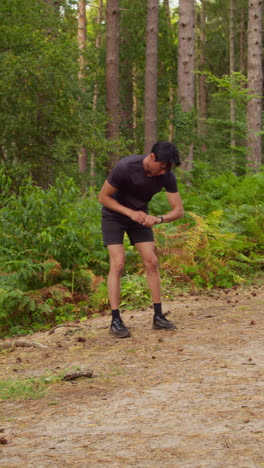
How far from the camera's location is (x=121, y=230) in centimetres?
629

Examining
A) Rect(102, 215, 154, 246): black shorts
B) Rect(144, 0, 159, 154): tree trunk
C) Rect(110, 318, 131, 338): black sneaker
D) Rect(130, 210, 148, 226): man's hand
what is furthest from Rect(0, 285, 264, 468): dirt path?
Rect(144, 0, 159, 154): tree trunk

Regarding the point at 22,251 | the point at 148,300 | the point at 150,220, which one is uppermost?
the point at 150,220

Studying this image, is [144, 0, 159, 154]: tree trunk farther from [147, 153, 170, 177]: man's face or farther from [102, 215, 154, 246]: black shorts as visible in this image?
[147, 153, 170, 177]: man's face

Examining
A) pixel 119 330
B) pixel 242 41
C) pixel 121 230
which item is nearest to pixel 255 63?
pixel 121 230

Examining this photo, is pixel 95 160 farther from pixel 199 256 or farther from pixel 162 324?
pixel 162 324

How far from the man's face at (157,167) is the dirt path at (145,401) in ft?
5.56

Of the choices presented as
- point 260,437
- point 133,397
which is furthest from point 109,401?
point 260,437

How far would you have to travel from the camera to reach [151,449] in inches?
131

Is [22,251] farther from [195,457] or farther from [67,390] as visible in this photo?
[195,457]

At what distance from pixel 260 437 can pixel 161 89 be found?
3434 centimetres

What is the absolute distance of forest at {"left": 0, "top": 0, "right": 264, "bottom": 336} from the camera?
8.60 m

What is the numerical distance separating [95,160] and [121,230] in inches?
599

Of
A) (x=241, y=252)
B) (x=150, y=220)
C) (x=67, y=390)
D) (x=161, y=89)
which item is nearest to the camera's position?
(x=67, y=390)

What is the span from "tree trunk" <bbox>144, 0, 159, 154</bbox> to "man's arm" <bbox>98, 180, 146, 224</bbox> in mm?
18656
